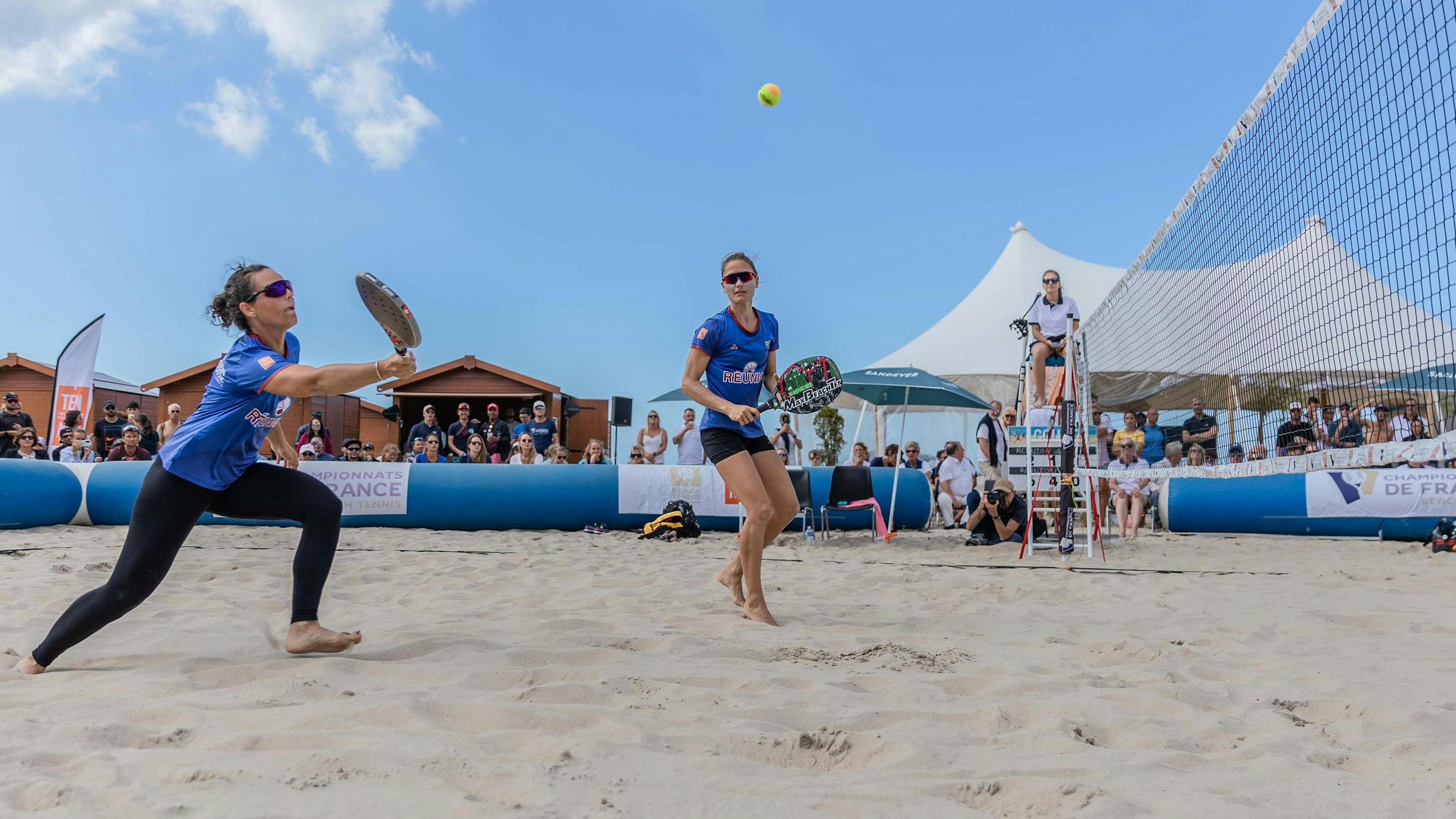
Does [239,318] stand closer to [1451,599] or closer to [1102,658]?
[1102,658]

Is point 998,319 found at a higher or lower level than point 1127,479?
higher

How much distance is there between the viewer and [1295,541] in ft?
28.0

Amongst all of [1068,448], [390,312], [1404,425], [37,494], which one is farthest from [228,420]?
[37,494]

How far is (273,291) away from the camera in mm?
2857

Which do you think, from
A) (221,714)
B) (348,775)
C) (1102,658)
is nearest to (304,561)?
(221,714)

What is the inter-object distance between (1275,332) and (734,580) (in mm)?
4376

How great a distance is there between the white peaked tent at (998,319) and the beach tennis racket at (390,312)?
39.7 ft

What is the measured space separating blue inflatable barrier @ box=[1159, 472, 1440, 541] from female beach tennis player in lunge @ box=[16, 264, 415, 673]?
8.55 meters

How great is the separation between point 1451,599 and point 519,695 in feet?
16.0

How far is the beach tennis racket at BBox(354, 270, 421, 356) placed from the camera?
2473 mm

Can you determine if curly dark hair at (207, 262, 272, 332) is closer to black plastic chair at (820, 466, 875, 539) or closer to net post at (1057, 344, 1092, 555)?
net post at (1057, 344, 1092, 555)

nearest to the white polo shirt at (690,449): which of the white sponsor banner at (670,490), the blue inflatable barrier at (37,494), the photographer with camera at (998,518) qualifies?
the white sponsor banner at (670,490)

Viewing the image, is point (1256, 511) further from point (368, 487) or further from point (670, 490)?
point (368, 487)

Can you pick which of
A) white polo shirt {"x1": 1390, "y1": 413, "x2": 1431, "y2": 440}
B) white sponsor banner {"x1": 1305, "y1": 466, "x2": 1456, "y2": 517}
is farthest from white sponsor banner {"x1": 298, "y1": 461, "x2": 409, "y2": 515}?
white sponsor banner {"x1": 1305, "y1": 466, "x2": 1456, "y2": 517}
